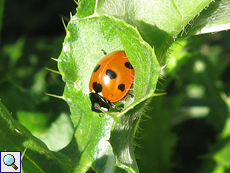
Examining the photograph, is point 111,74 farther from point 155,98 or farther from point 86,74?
point 155,98

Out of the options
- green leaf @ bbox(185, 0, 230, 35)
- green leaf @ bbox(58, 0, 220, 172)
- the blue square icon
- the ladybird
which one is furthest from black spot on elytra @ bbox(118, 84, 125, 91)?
the blue square icon

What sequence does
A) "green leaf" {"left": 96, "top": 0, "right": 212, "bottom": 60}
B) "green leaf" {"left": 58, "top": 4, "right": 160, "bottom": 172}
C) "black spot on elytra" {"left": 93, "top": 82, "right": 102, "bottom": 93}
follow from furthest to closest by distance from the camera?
"black spot on elytra" {"left": 93, "top": 82, "right": 102, "bottom": 93} → "green leaf" {"left": 58, "top": 4, "right": 160, "bottom": 172} → "green leaf" {"left": 96, "top": 0, "right": 212, "bottom": 60}

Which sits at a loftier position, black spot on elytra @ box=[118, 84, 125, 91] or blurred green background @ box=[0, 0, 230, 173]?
black spot on elytra @ box=[118, 84, 125, 91]

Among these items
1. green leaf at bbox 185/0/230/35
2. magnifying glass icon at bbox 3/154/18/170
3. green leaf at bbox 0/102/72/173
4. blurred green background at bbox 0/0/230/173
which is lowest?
blurred green background at bbox 0/0/230/173

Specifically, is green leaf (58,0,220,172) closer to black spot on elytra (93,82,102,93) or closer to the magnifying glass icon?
black spot on elytra (93,82,102,93)

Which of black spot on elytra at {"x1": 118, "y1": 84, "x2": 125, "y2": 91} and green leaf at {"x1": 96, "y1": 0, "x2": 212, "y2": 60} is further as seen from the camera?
black spot on elytra at {"x1": 118, "y1": 84, "x2": 125, "y2": 91}

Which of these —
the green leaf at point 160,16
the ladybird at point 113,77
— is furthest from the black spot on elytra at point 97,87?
the green leaf at point 160,16

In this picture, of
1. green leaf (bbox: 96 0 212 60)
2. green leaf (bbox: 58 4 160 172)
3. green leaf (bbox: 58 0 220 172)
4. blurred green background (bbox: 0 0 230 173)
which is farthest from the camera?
blurred green background (bbox: 0 0 230 173)

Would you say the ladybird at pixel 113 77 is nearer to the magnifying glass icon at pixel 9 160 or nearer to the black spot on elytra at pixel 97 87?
the black spot on elytra at pixel 97 87
